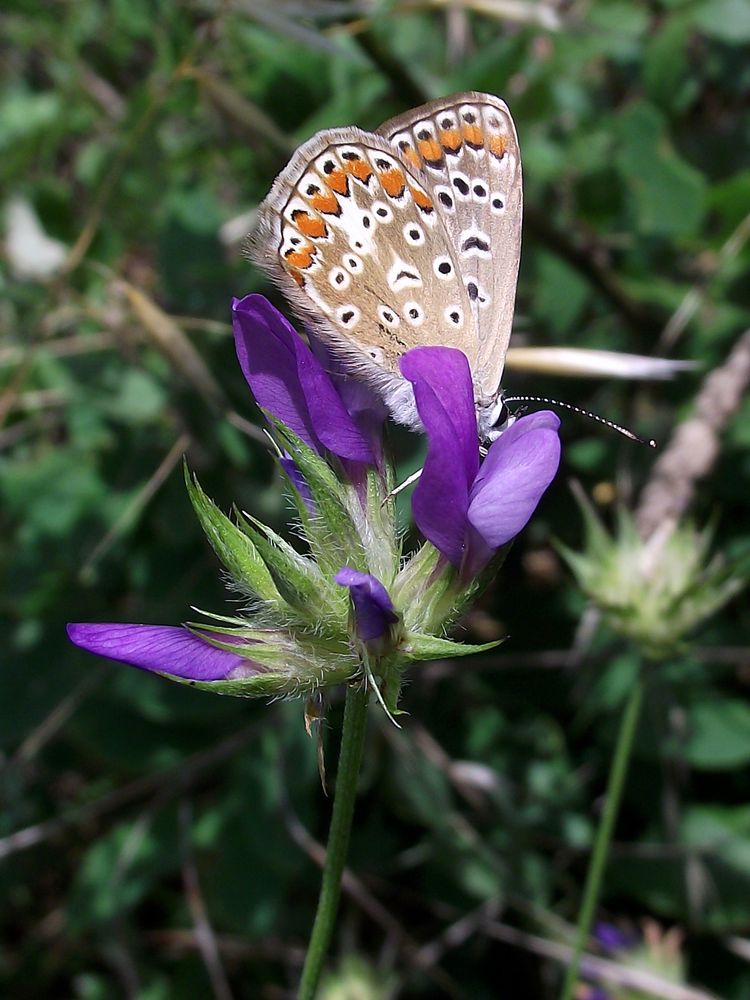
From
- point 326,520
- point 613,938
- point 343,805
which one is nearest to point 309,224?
point 326,520

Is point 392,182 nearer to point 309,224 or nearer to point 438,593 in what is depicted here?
point 309,224

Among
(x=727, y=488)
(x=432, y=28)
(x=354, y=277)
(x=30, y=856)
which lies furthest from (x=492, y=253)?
(x=30, y=856)

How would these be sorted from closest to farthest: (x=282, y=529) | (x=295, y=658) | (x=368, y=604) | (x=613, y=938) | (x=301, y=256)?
(x=368, y=604), (x=295, y=658), (x=301, y=256), (x=282, y=529), (x=613, y=938)

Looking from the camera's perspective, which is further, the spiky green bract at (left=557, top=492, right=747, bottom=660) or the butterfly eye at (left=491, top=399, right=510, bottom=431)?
the spiky green bract at (left=557, top=492, right=747, bottom=660)

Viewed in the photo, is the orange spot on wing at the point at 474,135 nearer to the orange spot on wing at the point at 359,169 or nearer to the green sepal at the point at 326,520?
the orange spot on wing at the point at 359,169

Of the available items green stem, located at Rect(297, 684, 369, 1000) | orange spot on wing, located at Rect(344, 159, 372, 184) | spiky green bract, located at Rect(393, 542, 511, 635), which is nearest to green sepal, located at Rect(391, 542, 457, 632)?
spiky green bract, located at Rect(393, 542, 511, 635)

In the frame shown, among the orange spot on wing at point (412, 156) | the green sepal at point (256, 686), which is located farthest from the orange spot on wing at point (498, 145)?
the green sepal at point (256, 686)

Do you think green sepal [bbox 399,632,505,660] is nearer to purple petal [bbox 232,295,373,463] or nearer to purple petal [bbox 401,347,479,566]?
purple petal [bbox 401,347,479,566]
